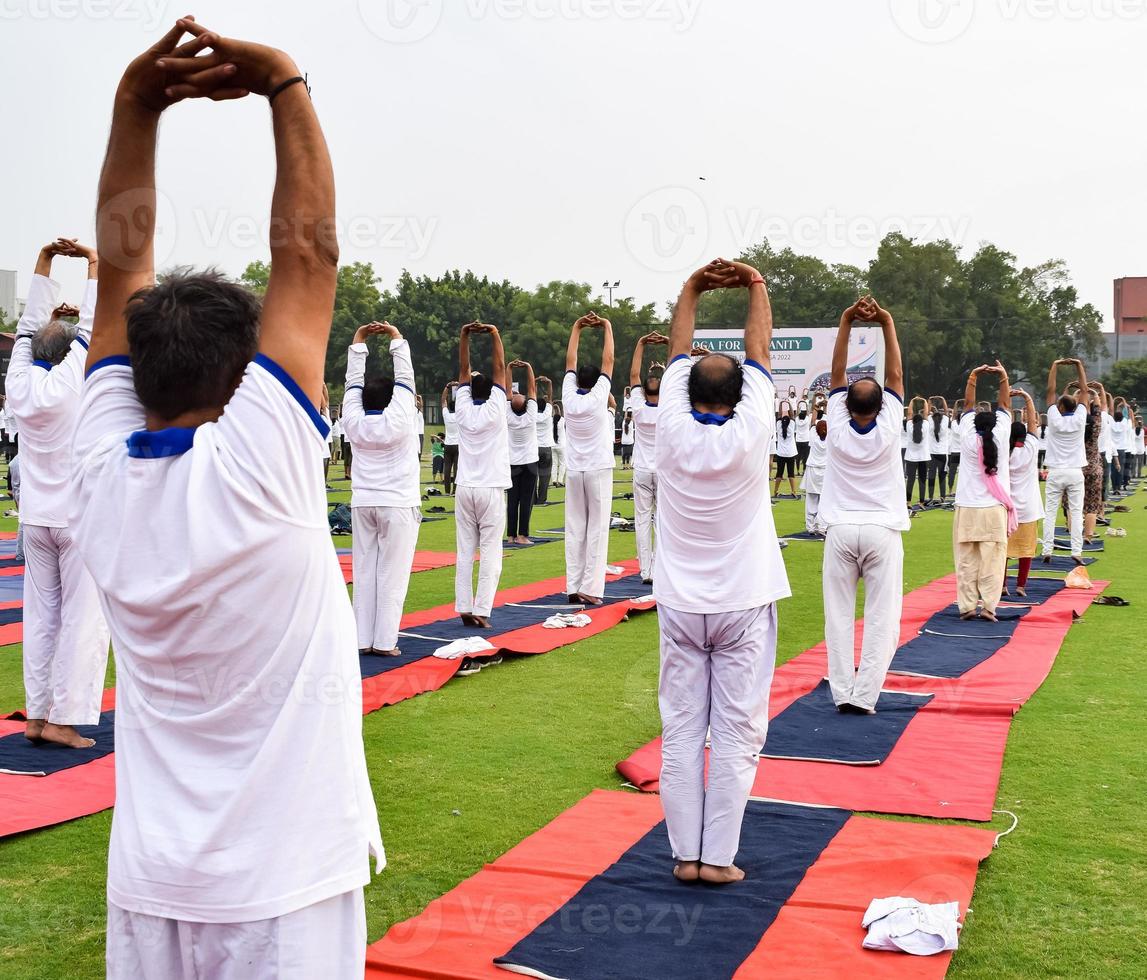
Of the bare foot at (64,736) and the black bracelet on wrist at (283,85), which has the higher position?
the black bracelet on wrist at (283,85)

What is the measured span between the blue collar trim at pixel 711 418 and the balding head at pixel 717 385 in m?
0.03

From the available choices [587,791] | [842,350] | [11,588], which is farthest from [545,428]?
[587,791]

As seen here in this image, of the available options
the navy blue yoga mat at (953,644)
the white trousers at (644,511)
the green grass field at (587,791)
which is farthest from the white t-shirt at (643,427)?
the navy blue yoga mat at (953,644)

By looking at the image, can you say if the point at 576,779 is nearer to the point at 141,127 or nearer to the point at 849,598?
the point at 849,598

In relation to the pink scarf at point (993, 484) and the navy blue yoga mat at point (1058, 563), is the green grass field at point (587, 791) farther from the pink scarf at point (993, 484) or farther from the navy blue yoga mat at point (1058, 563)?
the navy blue yoga mat at point (1058, 563)

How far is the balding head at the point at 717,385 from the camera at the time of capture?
4.94m

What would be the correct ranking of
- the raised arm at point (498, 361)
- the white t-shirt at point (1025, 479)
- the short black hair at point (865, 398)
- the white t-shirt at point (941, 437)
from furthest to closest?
the white t-shirt at point (941, 437) → the white t-shirt at point (1025, 479) → the raised arm at point (498, 361) → the short black hair at point (865, 398)

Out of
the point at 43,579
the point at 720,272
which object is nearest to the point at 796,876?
the point at 720,272

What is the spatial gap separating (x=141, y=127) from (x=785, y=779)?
5.02 metres

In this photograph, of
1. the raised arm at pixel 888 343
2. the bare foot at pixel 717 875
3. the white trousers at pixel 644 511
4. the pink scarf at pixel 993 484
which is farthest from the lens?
the white trousers at pixel 644 511

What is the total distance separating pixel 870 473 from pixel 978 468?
381 cm

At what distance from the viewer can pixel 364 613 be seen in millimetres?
9344

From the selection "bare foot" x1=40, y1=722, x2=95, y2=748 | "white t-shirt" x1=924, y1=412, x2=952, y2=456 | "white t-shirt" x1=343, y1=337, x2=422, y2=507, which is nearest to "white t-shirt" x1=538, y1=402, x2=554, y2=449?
"white t-shirt" x1=924, y1=412, x2=952, y2=456

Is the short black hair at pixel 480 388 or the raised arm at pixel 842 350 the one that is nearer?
the raised arm at pixel 842 350
